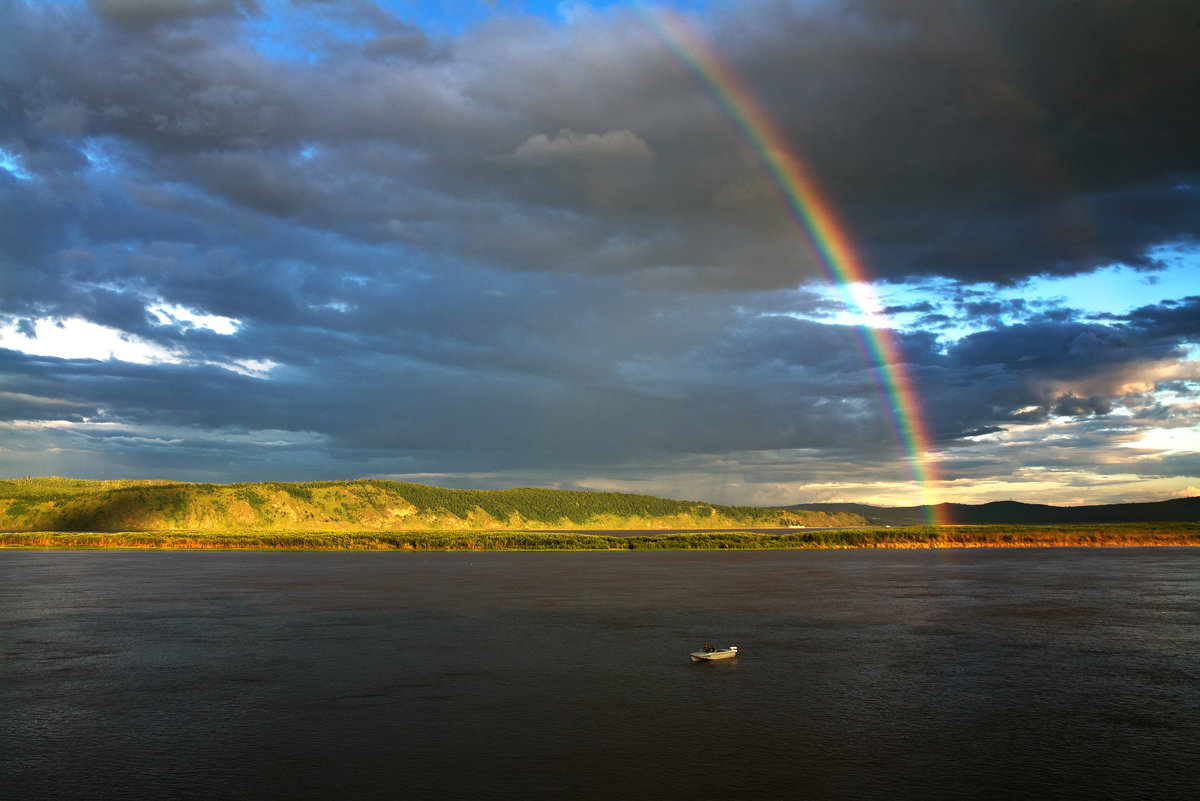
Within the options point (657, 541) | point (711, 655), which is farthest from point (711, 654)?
point (657, 541)

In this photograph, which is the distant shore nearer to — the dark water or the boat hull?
the dark water

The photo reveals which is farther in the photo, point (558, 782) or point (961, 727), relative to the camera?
point (961, 727)

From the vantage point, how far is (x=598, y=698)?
74.1 feet

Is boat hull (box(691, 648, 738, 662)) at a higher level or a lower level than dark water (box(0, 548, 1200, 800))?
higher

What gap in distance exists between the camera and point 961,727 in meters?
19.8

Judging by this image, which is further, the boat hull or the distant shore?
the distant shore

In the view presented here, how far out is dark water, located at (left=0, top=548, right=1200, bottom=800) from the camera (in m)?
16.0

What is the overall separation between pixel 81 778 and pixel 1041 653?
2924 cm

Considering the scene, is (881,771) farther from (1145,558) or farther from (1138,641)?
(1145,558)

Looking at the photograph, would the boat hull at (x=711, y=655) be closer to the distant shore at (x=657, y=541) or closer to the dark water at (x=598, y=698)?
the dark water at (x=598, y=698)

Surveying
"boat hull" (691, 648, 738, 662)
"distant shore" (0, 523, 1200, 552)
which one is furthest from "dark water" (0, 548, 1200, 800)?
"distant shore" (0, 523, 1200, 552)

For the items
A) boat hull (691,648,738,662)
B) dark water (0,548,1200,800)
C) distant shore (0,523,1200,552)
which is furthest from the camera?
distant shore (0,523,1200,552)

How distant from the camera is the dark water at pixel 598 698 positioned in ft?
52.4

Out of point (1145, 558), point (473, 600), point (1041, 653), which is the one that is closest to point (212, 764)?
point (1041, 653)
